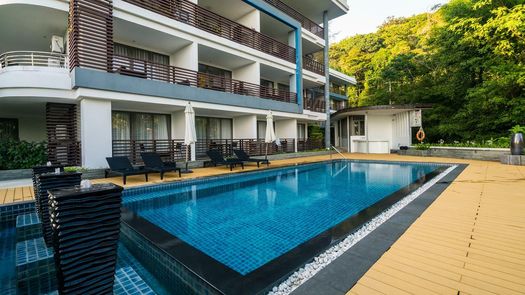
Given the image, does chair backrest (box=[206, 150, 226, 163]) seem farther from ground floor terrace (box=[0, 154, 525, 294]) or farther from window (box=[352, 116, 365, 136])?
window (box=[352, 116, 365, 136])

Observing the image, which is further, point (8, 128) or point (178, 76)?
point (178, 76)

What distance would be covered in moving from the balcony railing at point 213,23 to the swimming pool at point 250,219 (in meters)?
7.99

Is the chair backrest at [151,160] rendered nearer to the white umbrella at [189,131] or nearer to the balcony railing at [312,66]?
the white umbrella at [189,131]

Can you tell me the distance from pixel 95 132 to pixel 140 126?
301 centimetres

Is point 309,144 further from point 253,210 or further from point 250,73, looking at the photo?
point 253,210

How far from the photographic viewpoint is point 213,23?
13312 millimetres

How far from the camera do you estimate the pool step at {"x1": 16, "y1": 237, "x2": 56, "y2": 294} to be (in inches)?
101

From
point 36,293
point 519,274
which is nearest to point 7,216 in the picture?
point 36,293

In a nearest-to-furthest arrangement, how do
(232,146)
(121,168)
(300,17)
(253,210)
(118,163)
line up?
1. (253,210)
2. (121,168)
3. (118,163)
4. (232,146)
5. (300,17)

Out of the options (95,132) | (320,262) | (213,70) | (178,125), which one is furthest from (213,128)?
(320,262)

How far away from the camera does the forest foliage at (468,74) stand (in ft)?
47.5

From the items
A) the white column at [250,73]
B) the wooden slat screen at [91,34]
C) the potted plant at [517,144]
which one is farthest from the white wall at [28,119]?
the potted plant at [517,144]

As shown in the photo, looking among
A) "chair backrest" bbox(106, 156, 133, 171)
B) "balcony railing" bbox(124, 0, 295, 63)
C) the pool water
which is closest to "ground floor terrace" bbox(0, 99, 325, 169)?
"chair backrest" bbox(106, 156, 133, 171)

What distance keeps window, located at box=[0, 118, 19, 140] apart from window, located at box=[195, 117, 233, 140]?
817 cm
